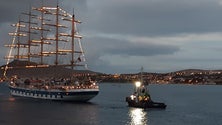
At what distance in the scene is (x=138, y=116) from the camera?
87.9 meters

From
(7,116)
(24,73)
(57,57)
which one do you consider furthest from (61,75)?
(7,116)

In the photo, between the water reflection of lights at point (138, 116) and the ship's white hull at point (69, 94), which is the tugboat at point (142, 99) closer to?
the water reflection of lights at point (138, 116)

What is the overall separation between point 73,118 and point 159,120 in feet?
52.0

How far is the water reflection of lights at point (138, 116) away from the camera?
262ft

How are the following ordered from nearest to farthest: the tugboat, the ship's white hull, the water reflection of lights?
the water reflection of lights
the tugboat
the ship's white hull

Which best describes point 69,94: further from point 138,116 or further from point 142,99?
point 138,116

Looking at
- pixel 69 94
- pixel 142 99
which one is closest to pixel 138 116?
pixel 142 99

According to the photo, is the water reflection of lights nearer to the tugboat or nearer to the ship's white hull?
the tugboat

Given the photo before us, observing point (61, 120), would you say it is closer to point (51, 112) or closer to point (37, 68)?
point (51, 112)

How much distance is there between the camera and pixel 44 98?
124 meters

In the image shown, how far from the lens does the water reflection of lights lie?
262 feet

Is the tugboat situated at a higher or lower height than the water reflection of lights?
higher

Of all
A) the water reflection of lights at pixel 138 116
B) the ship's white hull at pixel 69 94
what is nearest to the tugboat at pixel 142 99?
the water reflection of lights at pixel 138 116

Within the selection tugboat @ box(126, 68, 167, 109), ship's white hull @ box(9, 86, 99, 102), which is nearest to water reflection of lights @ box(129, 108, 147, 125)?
tugboat @ box(126, 68, 167, 109)
